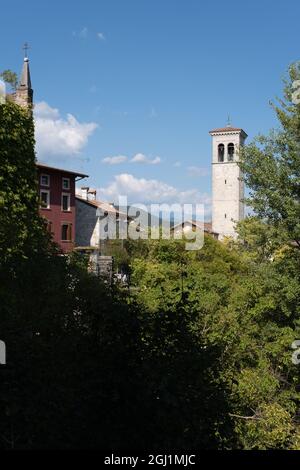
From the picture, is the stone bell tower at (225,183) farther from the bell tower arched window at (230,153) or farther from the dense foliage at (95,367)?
the dense foliage at (95,367)

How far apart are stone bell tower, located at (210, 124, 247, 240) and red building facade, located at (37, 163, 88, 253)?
29.0 metres

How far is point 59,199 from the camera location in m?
45.6

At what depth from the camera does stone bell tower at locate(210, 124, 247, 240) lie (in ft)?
237

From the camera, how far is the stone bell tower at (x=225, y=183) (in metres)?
72.2

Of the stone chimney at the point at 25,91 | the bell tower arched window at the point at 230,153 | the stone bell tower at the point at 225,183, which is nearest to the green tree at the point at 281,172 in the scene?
the stone chimney at the point at 25,91

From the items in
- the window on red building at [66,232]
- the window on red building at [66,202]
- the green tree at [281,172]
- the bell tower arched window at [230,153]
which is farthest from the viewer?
the bell tower arched window at [230,153]

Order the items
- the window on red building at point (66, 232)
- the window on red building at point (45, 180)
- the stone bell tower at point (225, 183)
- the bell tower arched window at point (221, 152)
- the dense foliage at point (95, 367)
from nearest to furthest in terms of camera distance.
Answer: the dense foliage at point (95, 367)
the window on red building at point (45, 180)
the window on red building at point (66, 232)
the stone bell tower at point (225, 183)
the bell tower arched window at point (221, 152)

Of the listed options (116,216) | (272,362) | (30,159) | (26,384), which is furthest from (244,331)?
(116,216)

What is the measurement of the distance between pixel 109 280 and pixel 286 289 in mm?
13697

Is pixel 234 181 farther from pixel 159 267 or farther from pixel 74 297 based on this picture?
pixel 74 297

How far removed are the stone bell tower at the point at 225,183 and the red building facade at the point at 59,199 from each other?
1141 inches

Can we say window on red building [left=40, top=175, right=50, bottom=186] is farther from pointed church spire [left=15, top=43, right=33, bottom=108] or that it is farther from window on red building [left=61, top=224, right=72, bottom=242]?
pointed church spire [left=15, top=43, right=33, bottom=108]

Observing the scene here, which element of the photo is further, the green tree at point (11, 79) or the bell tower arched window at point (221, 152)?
the bell tower arched window at point (221, 152)
